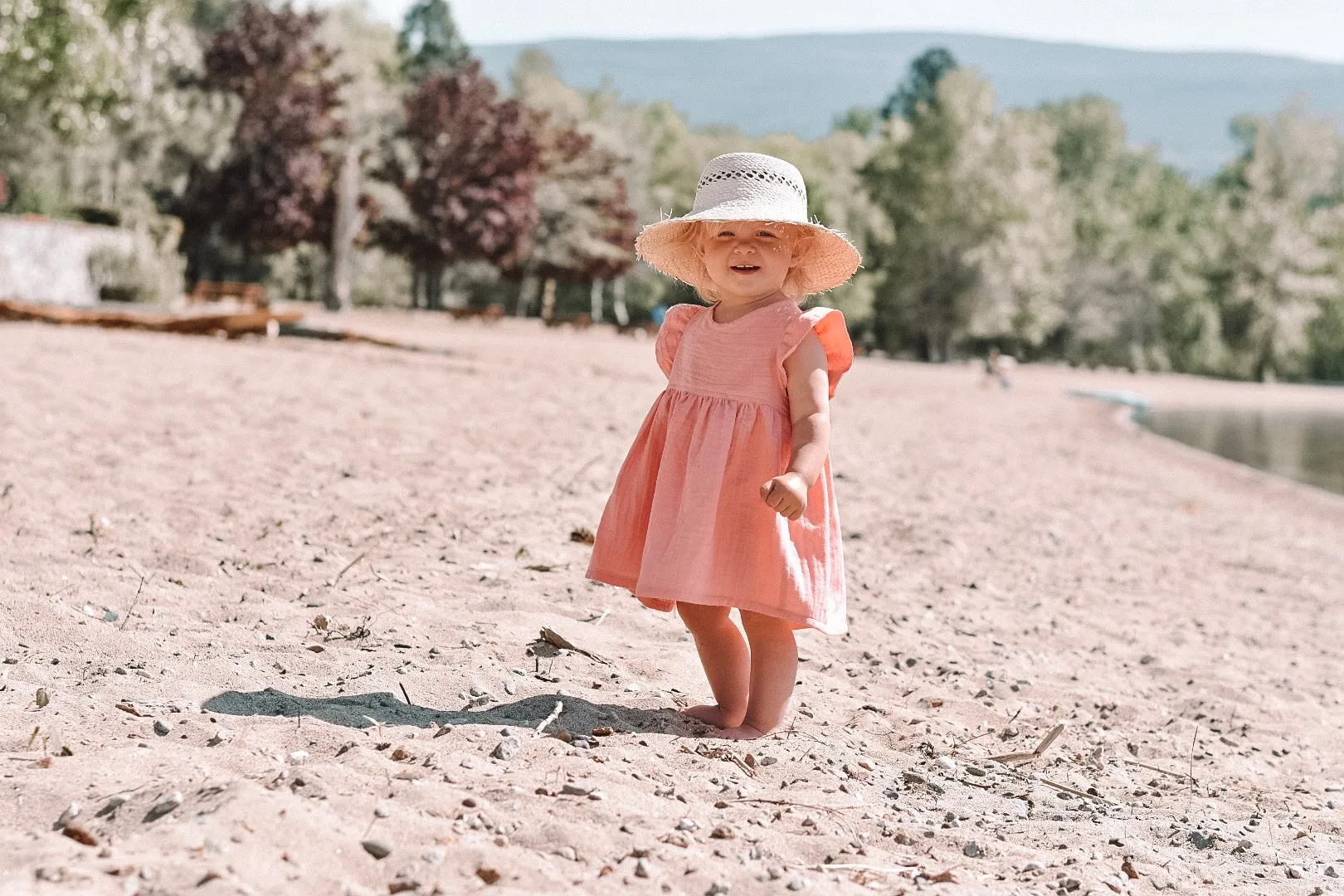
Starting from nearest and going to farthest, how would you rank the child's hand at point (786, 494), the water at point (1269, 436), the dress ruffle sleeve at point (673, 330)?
the child's hand at point (786, 494)
the dress ruffle sleeve at point (673, 330)
the water at point (1269, 436)

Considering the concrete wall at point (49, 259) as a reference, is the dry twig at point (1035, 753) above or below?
below

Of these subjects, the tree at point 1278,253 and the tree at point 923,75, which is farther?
the tree at point 923,75

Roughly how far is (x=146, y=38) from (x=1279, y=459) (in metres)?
20.0

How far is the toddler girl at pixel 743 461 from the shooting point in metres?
3.63

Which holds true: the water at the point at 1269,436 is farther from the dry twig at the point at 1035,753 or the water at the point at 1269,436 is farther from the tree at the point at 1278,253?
the dry twig at the point at 1035,753

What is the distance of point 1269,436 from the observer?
28688mm

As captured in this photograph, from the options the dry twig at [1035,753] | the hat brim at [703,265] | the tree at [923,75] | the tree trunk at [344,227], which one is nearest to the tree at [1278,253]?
the tree at [923,75]

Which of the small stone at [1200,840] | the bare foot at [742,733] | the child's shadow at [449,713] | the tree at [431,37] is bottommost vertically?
the small stone at [1200,840]

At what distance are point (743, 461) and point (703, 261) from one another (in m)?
0.68

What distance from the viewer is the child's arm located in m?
3.44

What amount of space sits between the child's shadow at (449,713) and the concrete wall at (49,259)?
17286mm

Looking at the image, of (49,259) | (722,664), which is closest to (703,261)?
(722,664)

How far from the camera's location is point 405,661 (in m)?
4.06

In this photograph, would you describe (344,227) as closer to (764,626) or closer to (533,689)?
(533,689)
